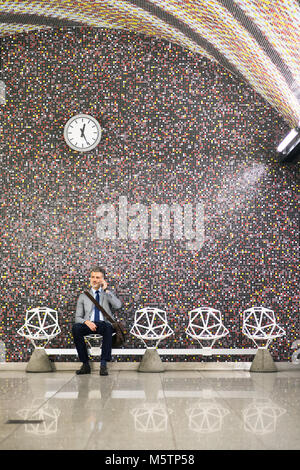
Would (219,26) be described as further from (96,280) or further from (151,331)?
(151,331)

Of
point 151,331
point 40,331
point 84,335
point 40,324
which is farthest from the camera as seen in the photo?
point 151,331

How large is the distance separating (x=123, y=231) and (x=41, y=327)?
1614mm

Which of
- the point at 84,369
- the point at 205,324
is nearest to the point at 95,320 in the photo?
the point at 84,369

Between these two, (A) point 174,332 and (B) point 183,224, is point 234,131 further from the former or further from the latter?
(A) point 174,332

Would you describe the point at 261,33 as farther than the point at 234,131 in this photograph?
No

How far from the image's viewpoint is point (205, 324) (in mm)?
6781

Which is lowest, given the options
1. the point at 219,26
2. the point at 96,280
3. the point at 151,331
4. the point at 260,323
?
the point at 151,331

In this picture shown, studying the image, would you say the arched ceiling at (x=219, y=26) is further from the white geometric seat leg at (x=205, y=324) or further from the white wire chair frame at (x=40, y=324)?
the white wire chair frame at (x=40, y=324)

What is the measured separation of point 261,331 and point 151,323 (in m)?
1.39

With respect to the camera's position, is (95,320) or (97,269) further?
(97,269)

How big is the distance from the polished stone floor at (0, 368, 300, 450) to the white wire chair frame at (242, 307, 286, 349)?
93 cm

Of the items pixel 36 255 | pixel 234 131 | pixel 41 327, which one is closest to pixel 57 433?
pixel 41 327

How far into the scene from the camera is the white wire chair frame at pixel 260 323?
6657 mm

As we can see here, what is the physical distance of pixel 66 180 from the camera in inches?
277
